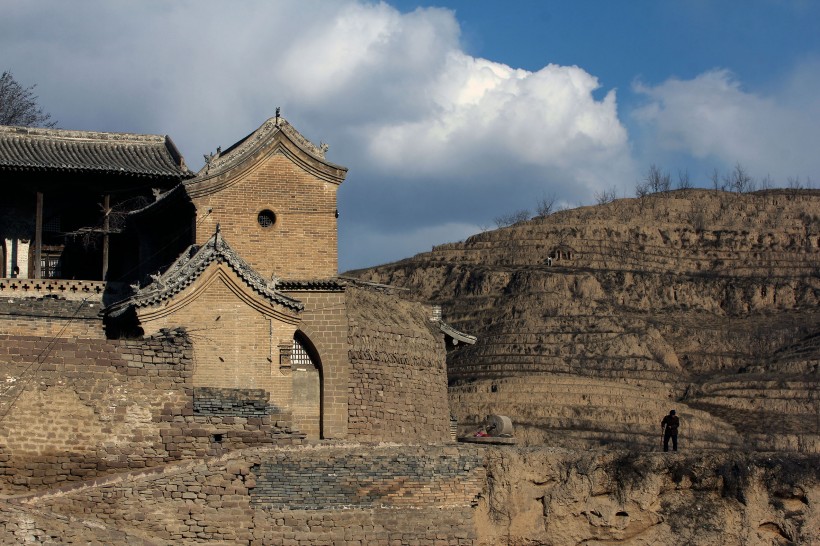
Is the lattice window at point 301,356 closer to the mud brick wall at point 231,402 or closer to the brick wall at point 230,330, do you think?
the brick wall at point 230,330

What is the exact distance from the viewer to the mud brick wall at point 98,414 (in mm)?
25578

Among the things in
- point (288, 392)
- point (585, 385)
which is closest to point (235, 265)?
point (288, 392)

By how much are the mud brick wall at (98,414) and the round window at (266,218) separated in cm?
761

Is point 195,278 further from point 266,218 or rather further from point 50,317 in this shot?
point 50,317

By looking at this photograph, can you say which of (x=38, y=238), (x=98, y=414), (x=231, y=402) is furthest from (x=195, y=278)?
(x=38, y=238)

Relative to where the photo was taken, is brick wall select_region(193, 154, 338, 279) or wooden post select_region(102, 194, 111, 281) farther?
wooden post select_region(102, 194, 111, 281)

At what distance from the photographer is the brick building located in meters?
28.4

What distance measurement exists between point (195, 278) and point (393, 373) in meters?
8.34

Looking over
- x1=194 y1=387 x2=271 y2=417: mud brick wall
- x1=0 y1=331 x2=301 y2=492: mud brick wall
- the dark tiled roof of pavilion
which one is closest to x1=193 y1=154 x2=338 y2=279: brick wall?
the dark tiled roof of pavilion

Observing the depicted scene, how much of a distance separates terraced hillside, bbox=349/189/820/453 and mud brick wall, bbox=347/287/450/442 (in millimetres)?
11779

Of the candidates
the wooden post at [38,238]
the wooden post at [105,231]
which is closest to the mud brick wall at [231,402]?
the wooden post at [105,231]

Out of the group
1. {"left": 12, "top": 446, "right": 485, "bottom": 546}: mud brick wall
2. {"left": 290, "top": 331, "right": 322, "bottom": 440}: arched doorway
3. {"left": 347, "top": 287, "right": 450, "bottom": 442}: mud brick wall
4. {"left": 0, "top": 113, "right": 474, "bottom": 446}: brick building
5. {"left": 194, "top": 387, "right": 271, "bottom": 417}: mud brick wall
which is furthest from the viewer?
{"left": 347, "top": 287, "right": 450, "bottom": 442}: mud brick wall

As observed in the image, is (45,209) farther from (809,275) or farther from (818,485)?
(809,275)

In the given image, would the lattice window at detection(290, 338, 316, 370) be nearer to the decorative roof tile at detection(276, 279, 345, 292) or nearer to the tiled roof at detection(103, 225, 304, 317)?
the decorative roof tile at detection(276, 279, 345, 292)
